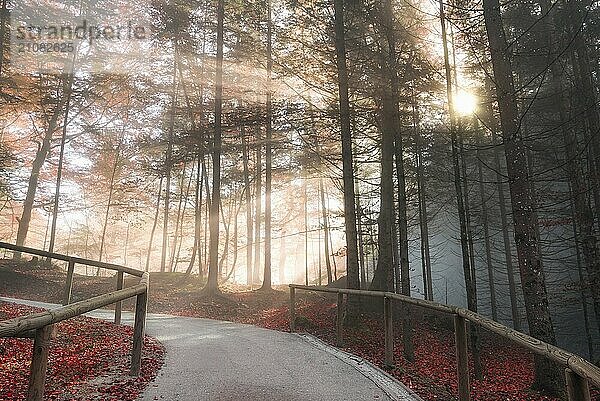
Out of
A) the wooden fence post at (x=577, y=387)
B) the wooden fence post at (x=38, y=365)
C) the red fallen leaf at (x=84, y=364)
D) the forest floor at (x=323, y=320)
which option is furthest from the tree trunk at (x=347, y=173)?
the wooden fence post at (x=38, y=365)

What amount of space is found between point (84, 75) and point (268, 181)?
11260 millimetres

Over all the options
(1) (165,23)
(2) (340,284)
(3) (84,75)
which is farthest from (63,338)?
(3) (84,75)

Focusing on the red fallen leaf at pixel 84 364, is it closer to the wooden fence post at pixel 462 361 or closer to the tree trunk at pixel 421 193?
the wooden fence post at pixel 462 361

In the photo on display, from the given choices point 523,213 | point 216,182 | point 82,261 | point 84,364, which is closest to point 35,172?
point 216,182

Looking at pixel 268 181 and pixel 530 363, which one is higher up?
pixel 268 181

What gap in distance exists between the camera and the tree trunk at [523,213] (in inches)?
267

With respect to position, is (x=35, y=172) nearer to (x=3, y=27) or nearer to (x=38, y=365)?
(x=3, y=27)

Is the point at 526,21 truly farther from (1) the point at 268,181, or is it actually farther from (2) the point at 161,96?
(2) the point at 161,96

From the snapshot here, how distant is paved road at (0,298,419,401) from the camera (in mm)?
4434

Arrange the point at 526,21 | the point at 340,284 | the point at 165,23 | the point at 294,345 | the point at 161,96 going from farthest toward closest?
1. the point at 161,96
2. the point at 340,284
3. the point at 165,23
4. the point at 526,21
5. the point at 294,345

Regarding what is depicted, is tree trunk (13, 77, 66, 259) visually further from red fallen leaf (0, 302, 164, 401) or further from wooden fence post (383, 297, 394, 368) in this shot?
wooden fence post (383, 297, 394, 368)

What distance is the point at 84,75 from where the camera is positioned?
2041 centimetres

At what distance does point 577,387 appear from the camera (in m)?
2.28

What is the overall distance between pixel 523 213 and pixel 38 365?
721 centimetres
